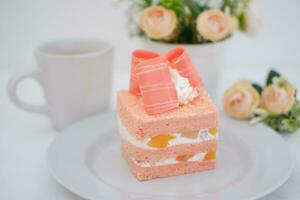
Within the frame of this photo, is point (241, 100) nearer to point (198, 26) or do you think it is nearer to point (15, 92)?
point (198, 26)

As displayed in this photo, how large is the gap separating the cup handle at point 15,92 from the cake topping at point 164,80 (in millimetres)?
335

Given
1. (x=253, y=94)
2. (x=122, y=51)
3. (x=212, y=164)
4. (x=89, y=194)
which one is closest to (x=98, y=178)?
(x=89, y=194)

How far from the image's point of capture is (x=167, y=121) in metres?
1.09

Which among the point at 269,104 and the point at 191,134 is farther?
the point at 269,104

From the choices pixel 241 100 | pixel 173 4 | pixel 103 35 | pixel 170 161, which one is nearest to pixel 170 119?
pixel 170 161

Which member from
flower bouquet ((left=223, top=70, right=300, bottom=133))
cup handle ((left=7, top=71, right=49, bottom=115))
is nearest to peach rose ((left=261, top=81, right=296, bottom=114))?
flower bouquet ((left=223, top=70, right=300, bottom=133))

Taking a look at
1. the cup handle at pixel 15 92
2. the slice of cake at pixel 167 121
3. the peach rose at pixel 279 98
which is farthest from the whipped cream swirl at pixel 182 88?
the cup handle at pixel 15 92

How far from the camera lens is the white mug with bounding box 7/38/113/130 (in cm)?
131

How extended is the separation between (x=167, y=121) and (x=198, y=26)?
1.18 ft

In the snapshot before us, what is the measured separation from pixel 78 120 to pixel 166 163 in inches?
14.1

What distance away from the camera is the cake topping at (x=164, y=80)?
1102 millimetres

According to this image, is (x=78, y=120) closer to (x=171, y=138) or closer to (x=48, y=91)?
(x=48, y=91)

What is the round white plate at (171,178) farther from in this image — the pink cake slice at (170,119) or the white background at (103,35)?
the white background at (103,35)

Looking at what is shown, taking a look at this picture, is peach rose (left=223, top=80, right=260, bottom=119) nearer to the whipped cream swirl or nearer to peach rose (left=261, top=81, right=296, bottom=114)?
peach rose (left=261, top=81, right=296, bottom=114)
